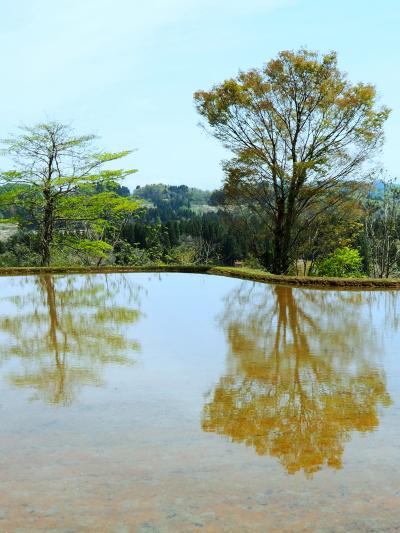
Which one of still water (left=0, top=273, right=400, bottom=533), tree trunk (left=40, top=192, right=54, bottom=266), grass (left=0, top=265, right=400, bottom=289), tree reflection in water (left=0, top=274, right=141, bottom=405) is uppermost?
tree trunk (left=40, top=192, right=54, bottom=266)

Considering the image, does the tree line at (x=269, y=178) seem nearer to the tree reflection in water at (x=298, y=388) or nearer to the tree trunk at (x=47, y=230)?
the tree trunk at (x=47, y=230)

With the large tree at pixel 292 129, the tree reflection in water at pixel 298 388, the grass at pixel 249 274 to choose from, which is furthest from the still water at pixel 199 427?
the large tree at pixel 292 129

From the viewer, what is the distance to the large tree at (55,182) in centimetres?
2211

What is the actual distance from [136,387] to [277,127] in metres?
15.3

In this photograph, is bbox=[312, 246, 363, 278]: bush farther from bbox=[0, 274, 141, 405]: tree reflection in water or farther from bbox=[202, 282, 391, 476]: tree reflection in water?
bbox=[202, 282, 391, 476]: tree reflection in water

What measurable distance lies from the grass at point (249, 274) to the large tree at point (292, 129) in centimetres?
A: 273

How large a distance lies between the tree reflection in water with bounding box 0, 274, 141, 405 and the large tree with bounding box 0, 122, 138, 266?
379 inches

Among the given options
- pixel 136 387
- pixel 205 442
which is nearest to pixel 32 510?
pixel 205 442

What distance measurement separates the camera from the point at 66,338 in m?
7.13

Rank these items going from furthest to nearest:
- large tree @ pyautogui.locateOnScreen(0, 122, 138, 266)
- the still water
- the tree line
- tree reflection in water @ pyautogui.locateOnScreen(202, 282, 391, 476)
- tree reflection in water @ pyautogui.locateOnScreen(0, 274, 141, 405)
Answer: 1. large tree @ pyautogui.locateOnScreen(0, 122, 138, 266)
2. the tree line
3. tree reflection in water @ pyautogui.locateOnScreen(0, 274, 141, 405)
4. tree reflection in water @ pyautogui.locateOnScreen(202, 282, 391, 476)
5. the still water

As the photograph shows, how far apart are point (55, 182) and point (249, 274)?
9.09 metres

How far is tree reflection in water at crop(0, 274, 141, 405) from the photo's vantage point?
500 centimetres

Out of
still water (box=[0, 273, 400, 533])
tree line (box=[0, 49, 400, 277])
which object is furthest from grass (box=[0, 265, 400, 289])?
still water (box=[0, 273, 400, 533])

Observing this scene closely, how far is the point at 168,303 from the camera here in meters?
11.0
